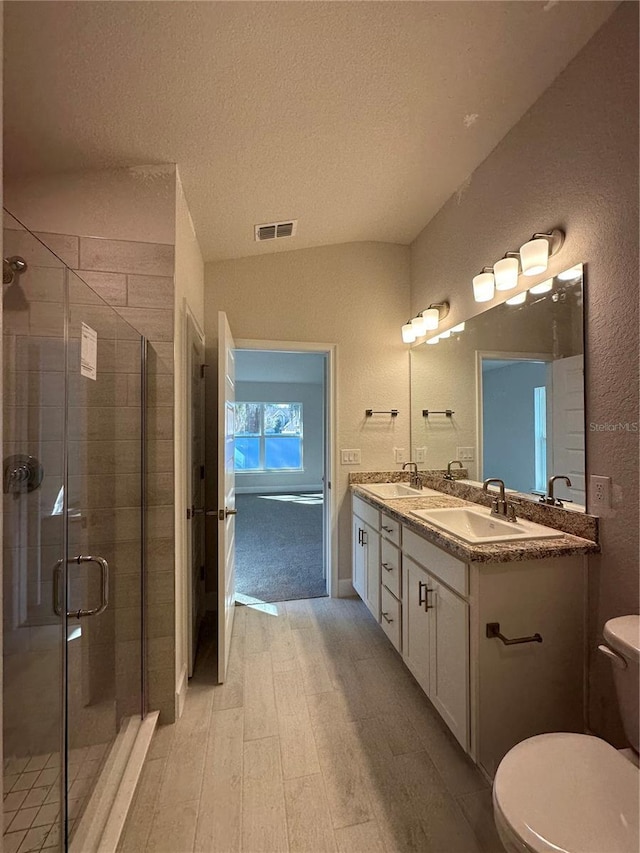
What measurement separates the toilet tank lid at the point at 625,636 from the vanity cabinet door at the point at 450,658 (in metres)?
0.43

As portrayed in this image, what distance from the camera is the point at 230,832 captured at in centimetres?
127

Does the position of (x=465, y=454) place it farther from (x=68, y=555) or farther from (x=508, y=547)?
(x=68, y=555)

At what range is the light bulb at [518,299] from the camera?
1.89 metres

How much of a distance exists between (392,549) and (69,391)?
173 centimetres

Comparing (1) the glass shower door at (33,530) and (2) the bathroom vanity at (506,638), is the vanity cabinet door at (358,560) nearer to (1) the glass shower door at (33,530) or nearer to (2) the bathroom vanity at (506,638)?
(2) the bathroom vanity at (506,638)

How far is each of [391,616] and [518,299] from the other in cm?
182

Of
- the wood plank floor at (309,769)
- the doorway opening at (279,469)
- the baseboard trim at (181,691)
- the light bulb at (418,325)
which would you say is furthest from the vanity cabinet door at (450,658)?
the light bulb at (418,325)

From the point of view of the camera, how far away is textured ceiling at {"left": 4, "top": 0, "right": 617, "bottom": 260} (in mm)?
1195

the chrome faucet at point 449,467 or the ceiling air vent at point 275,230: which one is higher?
the ceiling air vent at point 275,230

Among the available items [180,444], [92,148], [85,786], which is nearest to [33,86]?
[92,148]

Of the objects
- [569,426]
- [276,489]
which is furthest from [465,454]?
[276,489]

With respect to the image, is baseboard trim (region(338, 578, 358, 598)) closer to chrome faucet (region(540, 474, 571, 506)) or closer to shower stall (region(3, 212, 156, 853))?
shower stall (region(3, 212, 156, 853))

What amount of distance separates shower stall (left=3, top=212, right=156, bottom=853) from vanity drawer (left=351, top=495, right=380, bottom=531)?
133 centimetres

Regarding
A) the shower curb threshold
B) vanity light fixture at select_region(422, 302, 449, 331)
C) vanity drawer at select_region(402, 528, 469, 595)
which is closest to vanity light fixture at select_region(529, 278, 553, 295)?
vanity light fixture at select_region(422, 302, 449, 331)
